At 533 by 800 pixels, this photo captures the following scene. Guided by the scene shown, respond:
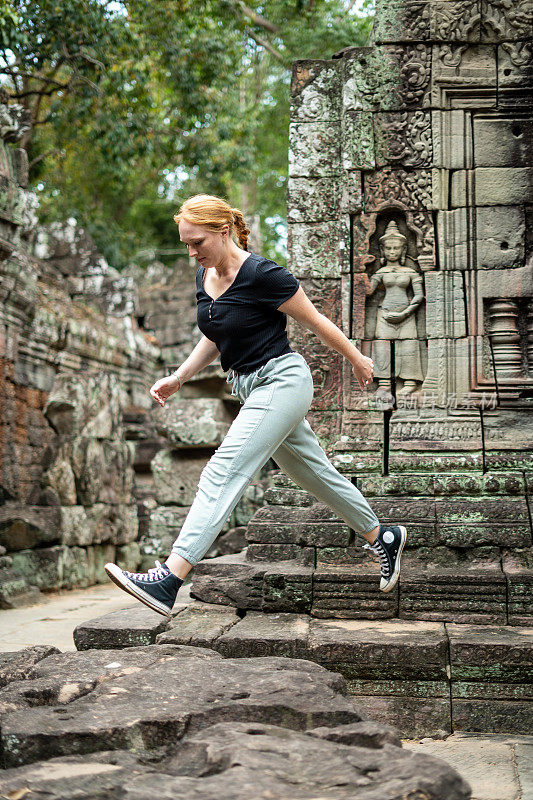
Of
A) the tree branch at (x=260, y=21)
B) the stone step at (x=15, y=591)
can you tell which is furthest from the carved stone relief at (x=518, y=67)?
the tree branch at (x=260, y=21)

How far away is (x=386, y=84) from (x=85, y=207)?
19.2 meters

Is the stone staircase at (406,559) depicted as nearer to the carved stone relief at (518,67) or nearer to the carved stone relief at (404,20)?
the carved stone relief at (518,67)

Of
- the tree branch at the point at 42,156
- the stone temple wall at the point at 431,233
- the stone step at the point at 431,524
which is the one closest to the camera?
the stone step at the point at 431,524

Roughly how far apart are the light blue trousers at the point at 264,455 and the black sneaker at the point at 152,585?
0.11m

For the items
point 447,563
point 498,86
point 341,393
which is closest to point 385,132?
point 498,86

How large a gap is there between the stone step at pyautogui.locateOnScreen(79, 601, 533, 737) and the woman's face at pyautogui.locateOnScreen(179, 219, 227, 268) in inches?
65.8

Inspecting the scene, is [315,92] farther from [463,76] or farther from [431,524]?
[431,524]

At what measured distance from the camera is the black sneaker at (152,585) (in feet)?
10.2

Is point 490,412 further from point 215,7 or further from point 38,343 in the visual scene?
point 215,7

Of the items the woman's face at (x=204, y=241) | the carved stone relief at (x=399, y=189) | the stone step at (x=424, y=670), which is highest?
the carved stone relief at (x=399, y=189)

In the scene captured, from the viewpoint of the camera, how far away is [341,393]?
5.17 meters

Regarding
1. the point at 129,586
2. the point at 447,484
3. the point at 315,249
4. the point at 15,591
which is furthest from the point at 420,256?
the point at 15,591

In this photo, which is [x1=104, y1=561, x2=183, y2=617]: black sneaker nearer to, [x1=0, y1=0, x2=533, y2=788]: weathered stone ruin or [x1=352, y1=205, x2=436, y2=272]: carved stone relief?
[x1=0, y1=0, x2=533, y2=788]: weathered stone ruin

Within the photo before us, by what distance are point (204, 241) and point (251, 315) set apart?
Result: 369 millimetres
